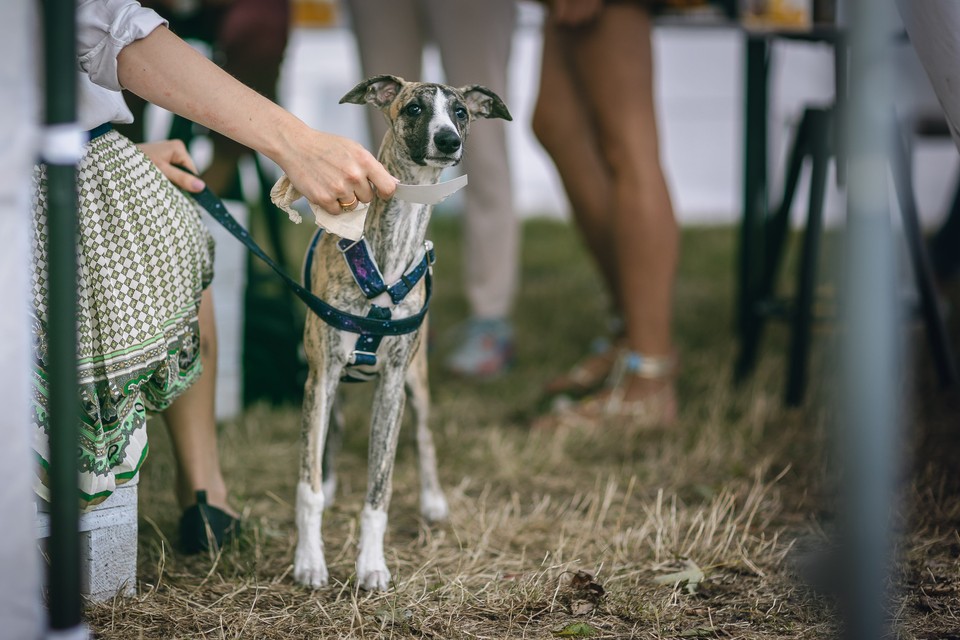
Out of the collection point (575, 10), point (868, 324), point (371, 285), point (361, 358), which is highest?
point (575, 10)

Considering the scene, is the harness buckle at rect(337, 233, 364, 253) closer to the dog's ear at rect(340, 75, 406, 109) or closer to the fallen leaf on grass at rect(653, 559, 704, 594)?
the dog's ear at rect(340, 75, 406, 109)

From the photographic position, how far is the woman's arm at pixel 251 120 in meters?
1.46

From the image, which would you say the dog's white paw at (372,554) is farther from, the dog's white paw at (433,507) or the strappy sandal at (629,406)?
the strappy sandal at (629,406)

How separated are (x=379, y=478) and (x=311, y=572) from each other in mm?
206

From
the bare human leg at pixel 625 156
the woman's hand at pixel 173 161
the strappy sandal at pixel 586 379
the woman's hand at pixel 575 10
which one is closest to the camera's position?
the woman's hand at pixel 173 161

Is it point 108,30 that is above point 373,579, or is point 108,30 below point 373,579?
above

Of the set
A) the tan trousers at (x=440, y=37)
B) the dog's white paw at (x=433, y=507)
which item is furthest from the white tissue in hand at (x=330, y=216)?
the tan trousers at (x=440, y=37)

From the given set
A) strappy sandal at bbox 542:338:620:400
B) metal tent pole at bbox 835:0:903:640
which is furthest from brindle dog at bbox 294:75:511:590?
strappy sandal at bbox 542:338:620:400

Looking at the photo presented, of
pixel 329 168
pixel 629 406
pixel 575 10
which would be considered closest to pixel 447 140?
pixel 329 168

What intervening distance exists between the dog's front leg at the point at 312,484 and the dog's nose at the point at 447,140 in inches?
18.5

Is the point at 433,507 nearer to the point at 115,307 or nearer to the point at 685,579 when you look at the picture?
the point at 685,579

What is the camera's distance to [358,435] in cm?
279

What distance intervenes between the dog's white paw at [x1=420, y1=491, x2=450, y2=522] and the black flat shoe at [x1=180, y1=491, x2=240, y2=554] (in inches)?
17.2

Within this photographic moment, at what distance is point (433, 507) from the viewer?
215cm
